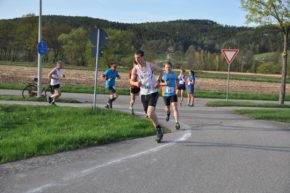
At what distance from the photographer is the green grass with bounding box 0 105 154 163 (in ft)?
25.6

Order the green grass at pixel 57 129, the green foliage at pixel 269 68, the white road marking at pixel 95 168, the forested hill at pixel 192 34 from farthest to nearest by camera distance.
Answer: the forested hill at pixel 192 34, the green foliage at pixel 269 68, the green grass at pixel 57 129, the white road marking at pixel 95 168

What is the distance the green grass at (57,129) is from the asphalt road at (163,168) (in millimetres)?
420

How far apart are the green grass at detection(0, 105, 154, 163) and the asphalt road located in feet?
1.38

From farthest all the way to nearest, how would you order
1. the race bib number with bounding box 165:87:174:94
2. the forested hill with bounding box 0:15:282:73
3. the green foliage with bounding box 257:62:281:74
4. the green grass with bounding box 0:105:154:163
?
1. the green foliage with bounding box 257:62:281:74
2. the forested hill with bounding box 0:15:282:73
3. the race bib number with bounding box 165:87:174:94
4. the green grass with bounding box 0:105:154:163

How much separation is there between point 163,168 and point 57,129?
14.7 feet

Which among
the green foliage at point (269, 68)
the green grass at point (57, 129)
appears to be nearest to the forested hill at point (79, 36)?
the green foliage at point (269, 68)

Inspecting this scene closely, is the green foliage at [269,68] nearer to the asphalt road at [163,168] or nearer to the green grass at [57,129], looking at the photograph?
the green grass at [57,129]

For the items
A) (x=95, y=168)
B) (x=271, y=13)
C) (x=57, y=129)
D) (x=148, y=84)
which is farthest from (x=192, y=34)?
(x=95, y=168)

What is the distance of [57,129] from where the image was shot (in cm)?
1037

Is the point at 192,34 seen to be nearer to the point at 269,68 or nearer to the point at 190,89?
the point at 269,68

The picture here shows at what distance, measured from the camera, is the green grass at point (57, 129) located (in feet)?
25.6

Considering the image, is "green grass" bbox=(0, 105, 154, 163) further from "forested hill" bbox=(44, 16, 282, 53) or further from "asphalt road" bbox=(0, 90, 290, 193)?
"forested hill" bbox=(44, 16, 282, 53)

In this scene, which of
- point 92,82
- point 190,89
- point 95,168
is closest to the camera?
point 95,168

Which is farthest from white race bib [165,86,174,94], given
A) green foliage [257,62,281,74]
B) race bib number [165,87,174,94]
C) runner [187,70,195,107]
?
green foliage [257,62,281,74]
